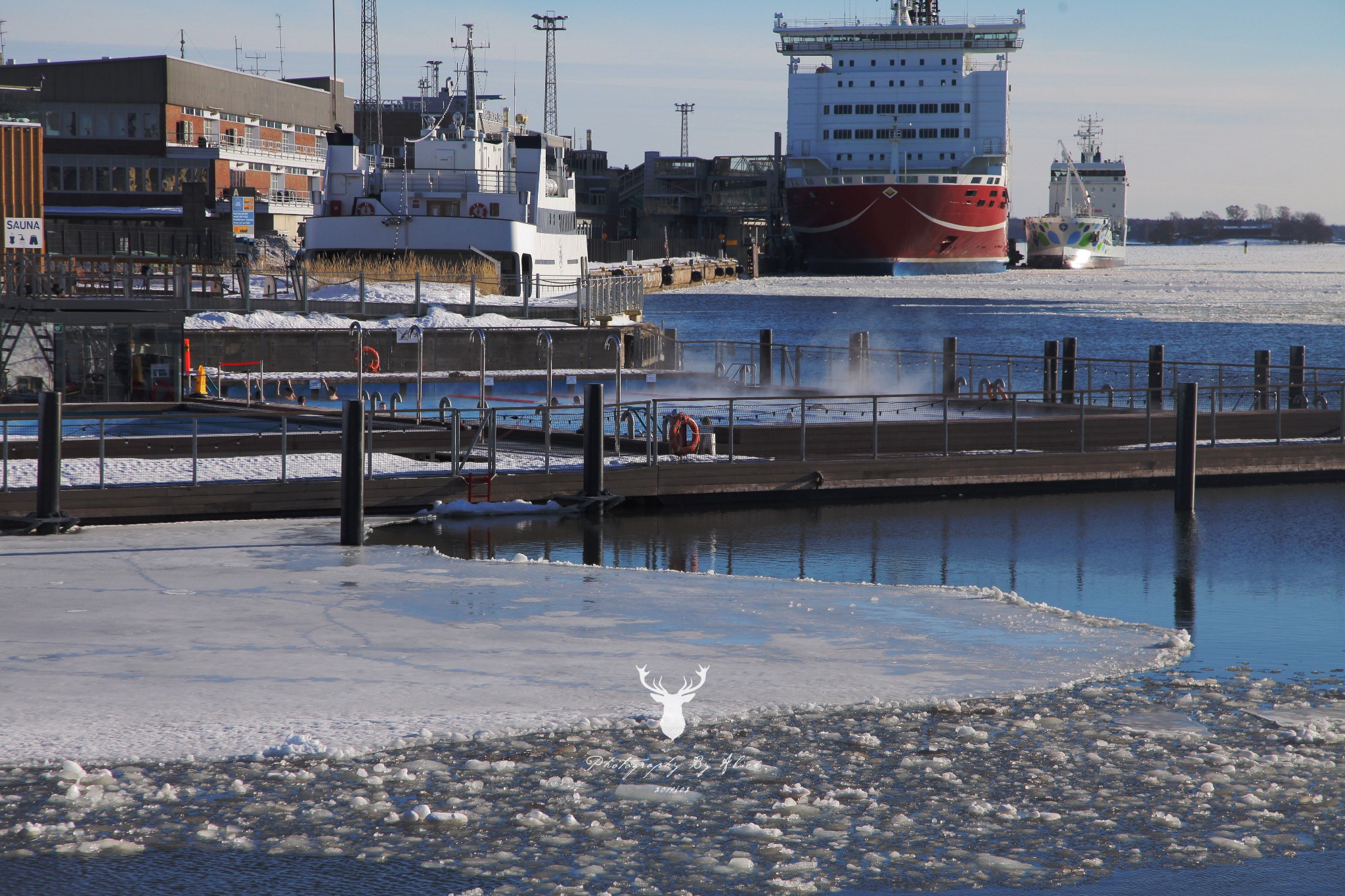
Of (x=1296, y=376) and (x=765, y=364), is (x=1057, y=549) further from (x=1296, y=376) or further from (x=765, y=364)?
(x=765, y=364)

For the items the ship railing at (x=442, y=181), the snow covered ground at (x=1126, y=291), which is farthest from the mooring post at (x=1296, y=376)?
the snow covered ground at (x=1126, y=291)

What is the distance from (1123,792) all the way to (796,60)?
372 feet

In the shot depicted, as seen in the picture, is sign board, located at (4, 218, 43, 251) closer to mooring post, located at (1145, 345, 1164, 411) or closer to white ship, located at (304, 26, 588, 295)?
white ship, located at (304, 26, 588, 295)

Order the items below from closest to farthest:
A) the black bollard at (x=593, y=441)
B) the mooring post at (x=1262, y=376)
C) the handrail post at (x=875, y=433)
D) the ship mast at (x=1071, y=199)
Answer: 1. the black bollard at (x=593, y=441)
2. the handrail post at (x=875, y=433)
3. the mooring post at (x=1262, y=376)
4. the ship mast at (x=1071, y=199)

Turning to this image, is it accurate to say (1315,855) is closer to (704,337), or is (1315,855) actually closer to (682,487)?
(682,487)

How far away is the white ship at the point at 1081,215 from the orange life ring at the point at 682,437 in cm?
12782

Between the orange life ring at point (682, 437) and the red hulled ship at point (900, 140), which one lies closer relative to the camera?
the orange life ring at point (682, 437)

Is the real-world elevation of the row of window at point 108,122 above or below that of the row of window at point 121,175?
above

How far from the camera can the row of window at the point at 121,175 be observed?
8038cm

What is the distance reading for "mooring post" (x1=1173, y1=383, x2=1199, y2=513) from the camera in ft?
62.2

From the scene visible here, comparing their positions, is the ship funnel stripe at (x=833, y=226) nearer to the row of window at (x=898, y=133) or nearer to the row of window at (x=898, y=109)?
the row of window at (x=898, y=133)

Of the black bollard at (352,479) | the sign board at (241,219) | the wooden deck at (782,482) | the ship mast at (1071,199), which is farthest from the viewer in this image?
the ship mast at (1071,199)

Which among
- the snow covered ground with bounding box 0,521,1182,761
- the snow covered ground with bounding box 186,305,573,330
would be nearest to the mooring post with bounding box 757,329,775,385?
the snow covered ground with bounding box 186,305,573,330

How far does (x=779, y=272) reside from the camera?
13288 cm
